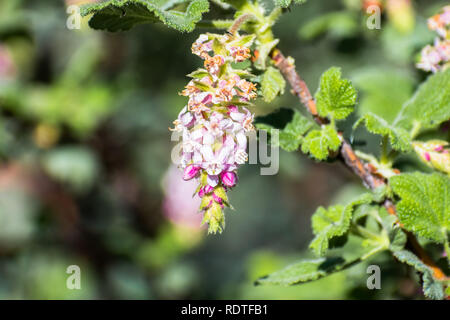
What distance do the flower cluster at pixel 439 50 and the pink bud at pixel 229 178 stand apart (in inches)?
24.2

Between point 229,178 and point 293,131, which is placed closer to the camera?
point 229,178

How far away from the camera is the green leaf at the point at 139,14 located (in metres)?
1.06

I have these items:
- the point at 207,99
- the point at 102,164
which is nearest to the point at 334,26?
the point at 207,99

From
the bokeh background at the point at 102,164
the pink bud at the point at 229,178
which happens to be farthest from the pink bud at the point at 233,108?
the bokeh background at the point at 102,164

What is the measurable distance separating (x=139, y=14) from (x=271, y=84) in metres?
0.29

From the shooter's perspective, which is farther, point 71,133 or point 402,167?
point 71,133

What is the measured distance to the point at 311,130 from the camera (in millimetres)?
1277

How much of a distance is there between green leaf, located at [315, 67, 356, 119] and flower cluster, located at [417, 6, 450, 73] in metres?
0.33

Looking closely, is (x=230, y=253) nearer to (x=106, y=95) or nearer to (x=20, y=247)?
(x=20, y=247)

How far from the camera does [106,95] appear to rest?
2.62m

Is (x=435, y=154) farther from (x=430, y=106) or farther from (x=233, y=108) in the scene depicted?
(x=233, y=108)

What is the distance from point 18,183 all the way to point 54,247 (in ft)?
1.35
